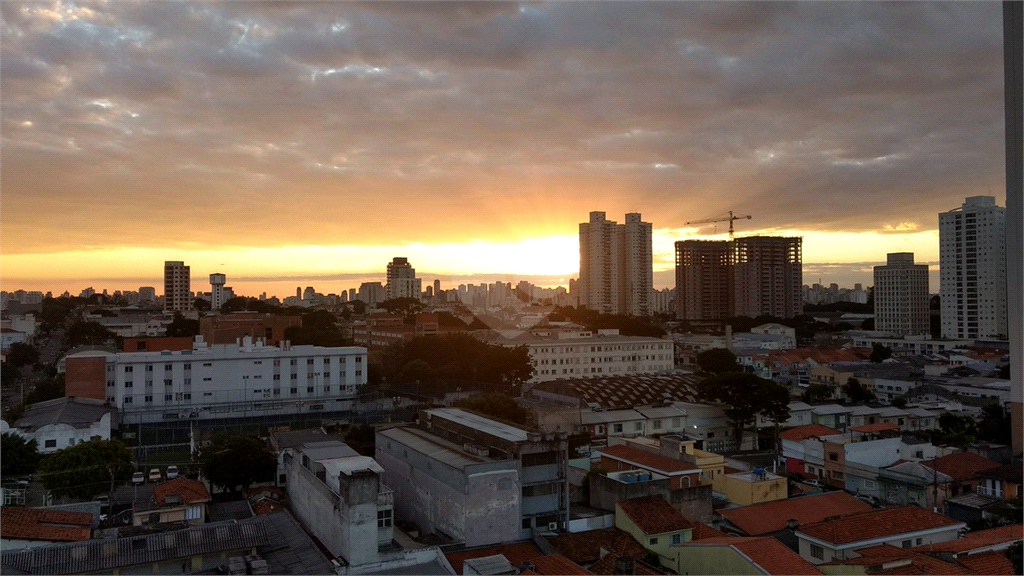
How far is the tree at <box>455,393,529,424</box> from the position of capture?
7.50m

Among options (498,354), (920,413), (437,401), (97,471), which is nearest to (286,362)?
(437,401)

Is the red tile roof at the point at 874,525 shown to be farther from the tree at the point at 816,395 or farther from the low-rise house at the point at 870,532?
the tree at the point at 816,395

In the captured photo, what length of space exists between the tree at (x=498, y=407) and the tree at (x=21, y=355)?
33.9ft

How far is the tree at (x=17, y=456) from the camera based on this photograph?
234 inches

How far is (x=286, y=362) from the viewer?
10.8 m

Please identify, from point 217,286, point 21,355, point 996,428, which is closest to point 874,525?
point 996,428

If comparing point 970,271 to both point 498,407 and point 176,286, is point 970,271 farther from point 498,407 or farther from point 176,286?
point 176,286

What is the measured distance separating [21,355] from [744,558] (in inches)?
587

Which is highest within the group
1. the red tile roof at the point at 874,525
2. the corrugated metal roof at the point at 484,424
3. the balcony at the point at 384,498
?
the corrugated metal roof at the point at 484,424

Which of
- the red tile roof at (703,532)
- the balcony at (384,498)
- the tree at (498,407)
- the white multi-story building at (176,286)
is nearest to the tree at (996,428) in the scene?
the red tile roof at (703,532)

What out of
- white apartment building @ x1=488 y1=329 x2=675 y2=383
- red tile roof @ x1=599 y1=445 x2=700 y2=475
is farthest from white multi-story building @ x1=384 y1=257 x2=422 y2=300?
red tile roof @ x1=599 y1=445 x2=700 y2=475

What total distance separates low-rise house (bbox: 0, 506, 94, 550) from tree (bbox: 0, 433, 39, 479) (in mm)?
1493

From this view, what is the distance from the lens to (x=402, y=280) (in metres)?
35.6

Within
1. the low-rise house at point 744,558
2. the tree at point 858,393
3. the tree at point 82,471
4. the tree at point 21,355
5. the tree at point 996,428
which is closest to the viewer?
the low-rise house at point 744,558
